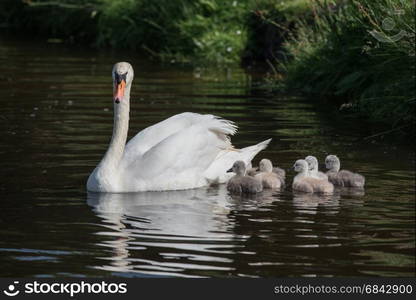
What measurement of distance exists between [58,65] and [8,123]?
7.89 m

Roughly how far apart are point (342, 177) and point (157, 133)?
1.84 m

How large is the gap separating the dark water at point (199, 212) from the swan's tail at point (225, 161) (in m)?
0.27

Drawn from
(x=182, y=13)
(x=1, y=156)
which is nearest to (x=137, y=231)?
(x=1, y=156)

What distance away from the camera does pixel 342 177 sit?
10977mm

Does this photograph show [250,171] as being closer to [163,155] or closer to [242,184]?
[242,184]

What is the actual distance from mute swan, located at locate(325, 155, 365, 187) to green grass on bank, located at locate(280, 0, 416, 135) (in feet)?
5.98

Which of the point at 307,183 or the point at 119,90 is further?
the point at 119,90

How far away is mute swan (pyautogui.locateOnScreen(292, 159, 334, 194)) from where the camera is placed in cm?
1080

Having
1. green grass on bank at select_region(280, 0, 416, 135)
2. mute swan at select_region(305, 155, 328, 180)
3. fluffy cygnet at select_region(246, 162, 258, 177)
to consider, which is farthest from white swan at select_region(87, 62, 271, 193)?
green grass on bank at select_region(280, 0, 416, 135)

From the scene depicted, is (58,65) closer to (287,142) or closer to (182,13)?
(182,13)

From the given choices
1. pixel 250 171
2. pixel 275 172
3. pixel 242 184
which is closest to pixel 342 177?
pixel 275 172

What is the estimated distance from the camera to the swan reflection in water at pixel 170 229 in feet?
27.2

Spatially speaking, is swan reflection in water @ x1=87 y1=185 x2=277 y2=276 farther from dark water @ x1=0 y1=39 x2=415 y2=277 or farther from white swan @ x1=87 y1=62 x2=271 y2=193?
white swan @ x1=87 y1=62 x2=271 y2=193

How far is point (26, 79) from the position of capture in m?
20.1
